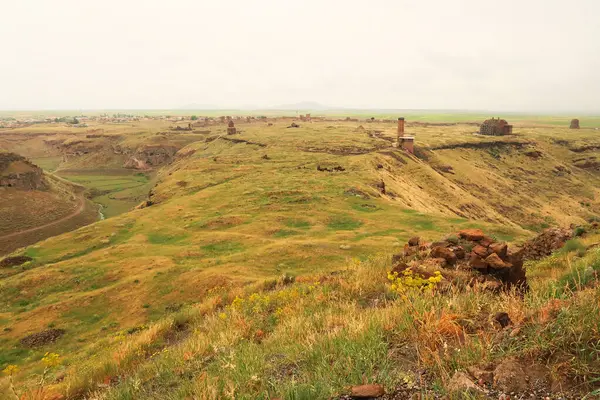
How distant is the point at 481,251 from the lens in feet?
34.3

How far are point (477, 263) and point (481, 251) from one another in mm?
635

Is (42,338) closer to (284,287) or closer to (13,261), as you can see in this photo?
(284,287)

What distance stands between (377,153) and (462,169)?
2205cm

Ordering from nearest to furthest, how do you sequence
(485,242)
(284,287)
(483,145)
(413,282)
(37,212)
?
(413,282) < (485,242) < (284,287) < (37,212) < (483,145)

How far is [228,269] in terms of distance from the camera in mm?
21219

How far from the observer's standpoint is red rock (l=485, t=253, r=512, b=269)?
9.58m

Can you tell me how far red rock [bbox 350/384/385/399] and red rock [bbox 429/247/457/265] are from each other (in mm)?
7732

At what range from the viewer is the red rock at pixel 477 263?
9898mm

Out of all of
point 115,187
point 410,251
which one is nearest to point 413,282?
point 410,251

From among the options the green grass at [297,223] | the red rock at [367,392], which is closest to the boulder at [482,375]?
the red rock at [367,392]

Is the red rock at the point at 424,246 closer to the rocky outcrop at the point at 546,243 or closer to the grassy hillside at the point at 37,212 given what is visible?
the rocky outcrop at the point at 546,243

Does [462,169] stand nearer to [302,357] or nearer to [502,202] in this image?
[502,202]

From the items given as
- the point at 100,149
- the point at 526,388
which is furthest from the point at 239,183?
the point at 100,149

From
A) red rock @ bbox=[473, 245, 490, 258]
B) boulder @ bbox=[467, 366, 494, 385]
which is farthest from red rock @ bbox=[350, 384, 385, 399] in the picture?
red rock @ bbox=[473, 245, 490, 258]
